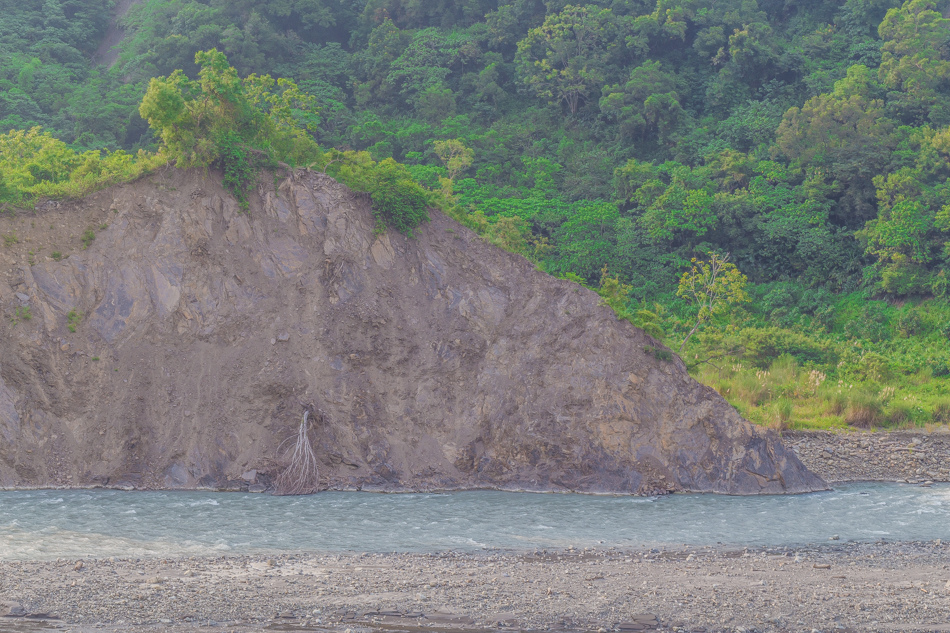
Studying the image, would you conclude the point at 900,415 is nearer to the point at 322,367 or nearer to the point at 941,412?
the point at 941,412

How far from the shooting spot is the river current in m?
18.0

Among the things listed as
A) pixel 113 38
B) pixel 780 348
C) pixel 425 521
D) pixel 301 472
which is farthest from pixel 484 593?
pixel 113 38

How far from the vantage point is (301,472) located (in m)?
22.9

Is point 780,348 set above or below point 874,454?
above

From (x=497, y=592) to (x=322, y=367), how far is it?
11.5 metres

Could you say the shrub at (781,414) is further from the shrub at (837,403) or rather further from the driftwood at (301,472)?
the driftwood at (301,472)

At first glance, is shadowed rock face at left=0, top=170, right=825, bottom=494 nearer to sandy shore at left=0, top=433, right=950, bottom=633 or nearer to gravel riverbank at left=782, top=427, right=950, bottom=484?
gravel riverbank at left=782, top=427, right=950, bottom=484

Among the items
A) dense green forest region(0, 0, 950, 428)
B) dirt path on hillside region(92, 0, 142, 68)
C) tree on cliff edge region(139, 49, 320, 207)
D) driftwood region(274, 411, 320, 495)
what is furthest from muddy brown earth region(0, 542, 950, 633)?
dirt path on hillside region(92, 0, 142, 68)

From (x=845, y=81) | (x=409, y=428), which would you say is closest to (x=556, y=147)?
(x=845, y=81)

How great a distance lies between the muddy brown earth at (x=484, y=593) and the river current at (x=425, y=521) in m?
1.30

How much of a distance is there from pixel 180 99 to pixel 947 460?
85.0ft

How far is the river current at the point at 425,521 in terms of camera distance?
18.0 metres

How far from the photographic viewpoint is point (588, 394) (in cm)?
2433

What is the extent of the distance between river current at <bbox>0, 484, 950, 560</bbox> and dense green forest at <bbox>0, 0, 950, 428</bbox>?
7.23 metres
